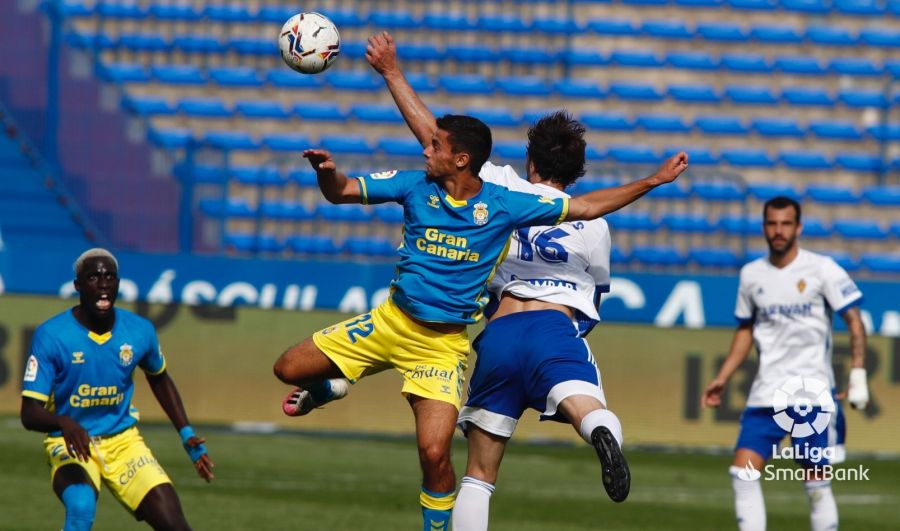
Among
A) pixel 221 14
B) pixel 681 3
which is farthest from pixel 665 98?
pixel 221 14

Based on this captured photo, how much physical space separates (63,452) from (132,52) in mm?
13938

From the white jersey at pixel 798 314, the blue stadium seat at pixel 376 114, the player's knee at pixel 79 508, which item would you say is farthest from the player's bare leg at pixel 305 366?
the blue stadium seat at pixel 376 114

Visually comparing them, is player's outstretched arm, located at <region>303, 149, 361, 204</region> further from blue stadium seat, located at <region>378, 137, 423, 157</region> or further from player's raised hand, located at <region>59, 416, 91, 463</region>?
blue stadium seat, located at <region>378, 137, 423, 157</region>

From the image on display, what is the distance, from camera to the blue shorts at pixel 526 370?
22.3 ft

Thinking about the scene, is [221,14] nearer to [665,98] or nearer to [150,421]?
[665,98]

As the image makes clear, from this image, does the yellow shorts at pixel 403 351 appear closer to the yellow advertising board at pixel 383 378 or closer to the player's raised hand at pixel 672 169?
the player's raised hand at pixel 672 169

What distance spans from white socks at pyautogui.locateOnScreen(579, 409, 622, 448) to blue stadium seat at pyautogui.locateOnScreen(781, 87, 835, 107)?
1391 centimetres

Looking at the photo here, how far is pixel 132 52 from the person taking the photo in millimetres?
20328

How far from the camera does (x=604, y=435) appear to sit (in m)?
6.40

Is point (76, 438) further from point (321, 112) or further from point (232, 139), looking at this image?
point (321, 112)

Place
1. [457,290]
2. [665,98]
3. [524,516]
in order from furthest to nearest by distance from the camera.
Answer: [665,98] → [524,516] → [457,290]

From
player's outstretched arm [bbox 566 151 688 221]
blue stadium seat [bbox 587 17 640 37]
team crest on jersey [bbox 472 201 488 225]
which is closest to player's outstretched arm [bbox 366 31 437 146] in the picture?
team crest on jersey [bbox 472 201 488 225]

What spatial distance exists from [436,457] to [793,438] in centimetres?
272

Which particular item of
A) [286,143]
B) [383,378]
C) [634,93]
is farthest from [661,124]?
[383,378]
